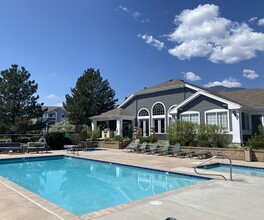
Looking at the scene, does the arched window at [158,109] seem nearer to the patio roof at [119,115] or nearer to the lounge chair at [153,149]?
the patio roof at [119,115]

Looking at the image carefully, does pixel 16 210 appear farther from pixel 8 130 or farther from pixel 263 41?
pixel 8 130

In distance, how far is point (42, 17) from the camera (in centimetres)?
1875

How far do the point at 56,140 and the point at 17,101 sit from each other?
14767mm

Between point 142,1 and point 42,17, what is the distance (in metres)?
7.77

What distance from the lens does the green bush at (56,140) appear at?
2558 cm

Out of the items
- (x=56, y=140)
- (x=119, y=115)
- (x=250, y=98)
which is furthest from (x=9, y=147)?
(x=250, y=98)

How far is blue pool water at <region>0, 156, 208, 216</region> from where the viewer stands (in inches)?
347

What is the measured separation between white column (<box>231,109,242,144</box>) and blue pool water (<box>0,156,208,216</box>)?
1106cm

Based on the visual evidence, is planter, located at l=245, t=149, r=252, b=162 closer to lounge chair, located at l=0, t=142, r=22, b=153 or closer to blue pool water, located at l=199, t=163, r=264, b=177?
blue pool water, located at l=199, t=163, r=264, b=177

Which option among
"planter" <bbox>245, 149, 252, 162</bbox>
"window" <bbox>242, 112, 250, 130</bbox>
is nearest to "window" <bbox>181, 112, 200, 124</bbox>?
"window" <bbox>242, 112, 250, 130</bbox>

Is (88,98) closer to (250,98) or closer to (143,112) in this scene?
(143,112)

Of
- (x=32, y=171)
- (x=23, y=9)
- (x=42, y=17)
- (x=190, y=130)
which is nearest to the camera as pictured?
(x=32, y=171)

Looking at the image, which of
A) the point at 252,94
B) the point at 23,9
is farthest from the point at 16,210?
the point at 252,94

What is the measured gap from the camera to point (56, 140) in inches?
1019
